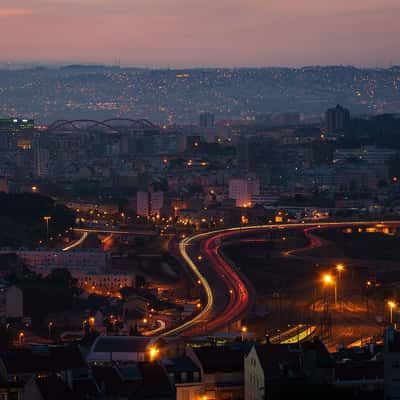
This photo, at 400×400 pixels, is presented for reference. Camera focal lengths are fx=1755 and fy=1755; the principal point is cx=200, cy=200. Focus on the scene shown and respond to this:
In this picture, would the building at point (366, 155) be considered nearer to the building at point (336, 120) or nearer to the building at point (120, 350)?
the building at point (336, 120)

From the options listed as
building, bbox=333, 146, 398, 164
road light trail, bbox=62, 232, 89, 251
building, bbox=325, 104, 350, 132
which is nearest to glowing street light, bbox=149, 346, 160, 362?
road light trail, bbox=62, 232, 89, 251

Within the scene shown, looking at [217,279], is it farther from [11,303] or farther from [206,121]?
[206,121]

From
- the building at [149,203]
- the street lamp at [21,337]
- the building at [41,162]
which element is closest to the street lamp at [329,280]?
the street lamp at [21,337]

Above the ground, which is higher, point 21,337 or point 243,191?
point 21,337

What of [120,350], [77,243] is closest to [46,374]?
[120,350]

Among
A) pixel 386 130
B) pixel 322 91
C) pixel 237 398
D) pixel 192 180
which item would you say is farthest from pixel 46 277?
pixel 322 91
